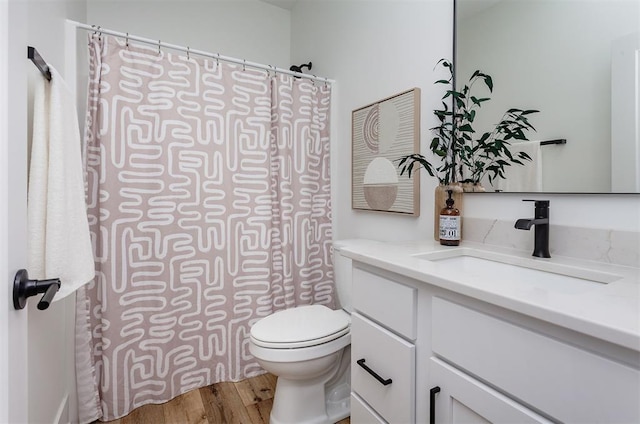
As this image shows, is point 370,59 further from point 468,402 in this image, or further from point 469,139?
point 468,402

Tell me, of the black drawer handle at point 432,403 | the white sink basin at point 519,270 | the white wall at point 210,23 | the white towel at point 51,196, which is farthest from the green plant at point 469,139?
the white wall at point 210,23

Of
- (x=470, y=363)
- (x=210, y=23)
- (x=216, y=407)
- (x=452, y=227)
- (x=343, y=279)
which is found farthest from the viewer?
(x=210, y=23)

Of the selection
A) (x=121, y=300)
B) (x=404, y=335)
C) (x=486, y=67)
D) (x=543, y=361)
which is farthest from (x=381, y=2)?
(x=121, y=300)

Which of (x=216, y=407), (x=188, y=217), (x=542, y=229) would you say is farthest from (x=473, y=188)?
(x=216, y=407)

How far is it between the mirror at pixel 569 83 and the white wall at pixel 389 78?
0.07 metres

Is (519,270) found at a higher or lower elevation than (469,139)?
lower

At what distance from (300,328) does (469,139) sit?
108 centimetres

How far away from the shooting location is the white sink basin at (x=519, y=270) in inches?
32.3

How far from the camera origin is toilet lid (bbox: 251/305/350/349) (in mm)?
1346

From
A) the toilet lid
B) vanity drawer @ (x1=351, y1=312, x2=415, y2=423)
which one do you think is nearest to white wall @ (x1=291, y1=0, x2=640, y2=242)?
the toilet lid

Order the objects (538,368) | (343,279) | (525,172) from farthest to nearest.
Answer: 1. (343,279)
2. (525,172)
3. (538,368)

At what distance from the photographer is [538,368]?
1.89ft

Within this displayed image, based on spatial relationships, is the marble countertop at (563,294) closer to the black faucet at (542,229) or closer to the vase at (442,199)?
the black faucet at (542,229)

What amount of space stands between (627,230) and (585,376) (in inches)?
22.5
